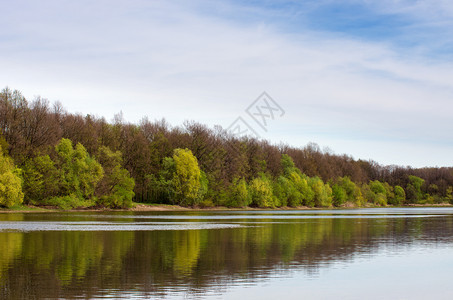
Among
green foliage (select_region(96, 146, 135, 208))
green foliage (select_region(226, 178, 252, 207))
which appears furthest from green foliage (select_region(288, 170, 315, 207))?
green foliage (select_region(96, 146, 135, 208))

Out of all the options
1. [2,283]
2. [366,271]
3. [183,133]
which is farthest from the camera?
[183,133]

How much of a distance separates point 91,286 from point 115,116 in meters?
108

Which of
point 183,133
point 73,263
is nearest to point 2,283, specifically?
point 73,263

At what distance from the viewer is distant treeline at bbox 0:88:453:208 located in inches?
3590

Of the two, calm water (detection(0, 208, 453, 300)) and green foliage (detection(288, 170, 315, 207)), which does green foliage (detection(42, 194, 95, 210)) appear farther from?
green foliage (detection(288, 170, 315, 207))

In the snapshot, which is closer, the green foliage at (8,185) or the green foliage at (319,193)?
the green foliage at (8,185)

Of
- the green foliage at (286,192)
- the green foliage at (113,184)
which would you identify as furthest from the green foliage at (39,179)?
the green foliage at (286,192)

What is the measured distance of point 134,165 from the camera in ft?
392

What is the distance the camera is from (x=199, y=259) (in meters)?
26.2

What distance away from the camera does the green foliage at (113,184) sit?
3976 inches

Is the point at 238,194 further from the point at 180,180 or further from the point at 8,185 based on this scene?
the point at 8,185

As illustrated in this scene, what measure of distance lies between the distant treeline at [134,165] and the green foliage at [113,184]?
0.64ft

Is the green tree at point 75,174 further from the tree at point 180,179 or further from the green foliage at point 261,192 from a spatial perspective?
the green foliage at point 261,192

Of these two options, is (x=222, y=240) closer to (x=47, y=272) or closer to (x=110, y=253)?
(x=110, y=253)
